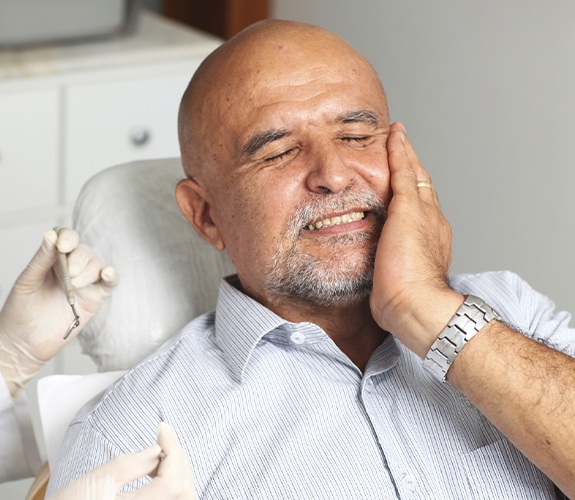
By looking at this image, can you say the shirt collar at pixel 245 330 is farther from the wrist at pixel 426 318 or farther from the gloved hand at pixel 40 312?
the gloved hand at pixel 40 312

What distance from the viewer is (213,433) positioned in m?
1.42

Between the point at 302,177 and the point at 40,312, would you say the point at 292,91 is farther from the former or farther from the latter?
the point at 40,312

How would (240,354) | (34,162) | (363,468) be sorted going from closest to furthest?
1. (363,468)
2. (240,354)
3. (34,162)

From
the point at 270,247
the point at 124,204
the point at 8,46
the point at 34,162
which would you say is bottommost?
the point at 34,162

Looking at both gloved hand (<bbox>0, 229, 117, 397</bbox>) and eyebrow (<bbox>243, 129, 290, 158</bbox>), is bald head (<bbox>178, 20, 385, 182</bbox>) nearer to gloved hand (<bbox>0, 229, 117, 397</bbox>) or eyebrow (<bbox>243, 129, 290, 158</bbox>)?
eyebrow (<bbox>243, 129, 290, 158</bbox>)

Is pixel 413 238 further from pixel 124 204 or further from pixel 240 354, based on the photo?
pixel 124 204

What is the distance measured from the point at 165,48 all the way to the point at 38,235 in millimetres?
602

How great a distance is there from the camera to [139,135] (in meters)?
2.79

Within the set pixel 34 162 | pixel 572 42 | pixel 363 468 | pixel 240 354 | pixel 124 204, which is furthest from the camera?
pixel 34 162

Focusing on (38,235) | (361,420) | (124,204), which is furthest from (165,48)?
(361,420)

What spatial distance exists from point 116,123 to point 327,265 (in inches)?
56.8

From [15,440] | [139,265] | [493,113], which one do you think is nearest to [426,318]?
[139,265]

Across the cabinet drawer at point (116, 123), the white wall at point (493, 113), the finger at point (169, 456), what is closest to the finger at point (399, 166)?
the finger at point (169, 456)

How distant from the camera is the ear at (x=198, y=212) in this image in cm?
166
